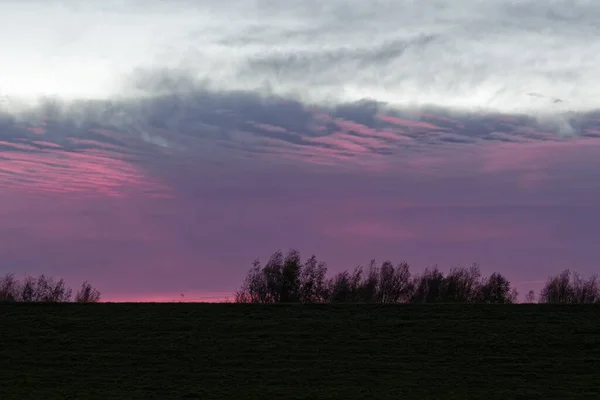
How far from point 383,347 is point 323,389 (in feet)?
18.5

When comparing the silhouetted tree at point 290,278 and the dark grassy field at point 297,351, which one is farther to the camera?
the silhouetted tree at point 290,278

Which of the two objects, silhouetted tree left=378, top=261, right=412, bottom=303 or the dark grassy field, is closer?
the dark grassy field

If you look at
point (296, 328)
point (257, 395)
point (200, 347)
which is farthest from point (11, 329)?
point (257, 395)

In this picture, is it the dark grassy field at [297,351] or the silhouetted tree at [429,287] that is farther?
the silhouetted tree at [429,287]

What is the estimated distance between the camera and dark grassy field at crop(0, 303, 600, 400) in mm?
23391

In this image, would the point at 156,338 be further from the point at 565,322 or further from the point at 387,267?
the point at 387,267

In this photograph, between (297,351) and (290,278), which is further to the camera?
(290,278)

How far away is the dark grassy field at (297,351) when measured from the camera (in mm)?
23391

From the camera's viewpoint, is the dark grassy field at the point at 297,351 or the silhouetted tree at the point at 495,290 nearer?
the dark grassy field at the point at 297,351

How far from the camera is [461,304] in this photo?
114ft

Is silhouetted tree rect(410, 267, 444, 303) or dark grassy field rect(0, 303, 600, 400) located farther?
silhouetted tree rect(410, 267, 444, 303)

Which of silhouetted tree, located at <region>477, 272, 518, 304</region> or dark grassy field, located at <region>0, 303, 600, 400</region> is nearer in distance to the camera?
dark grassy field, located at <region>0, 303, 600, 400</region>

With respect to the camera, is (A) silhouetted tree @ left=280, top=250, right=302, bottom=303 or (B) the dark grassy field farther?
(A) silhouetted tree @ left=280, top=250, right=302, bottom=303

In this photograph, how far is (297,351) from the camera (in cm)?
2773
